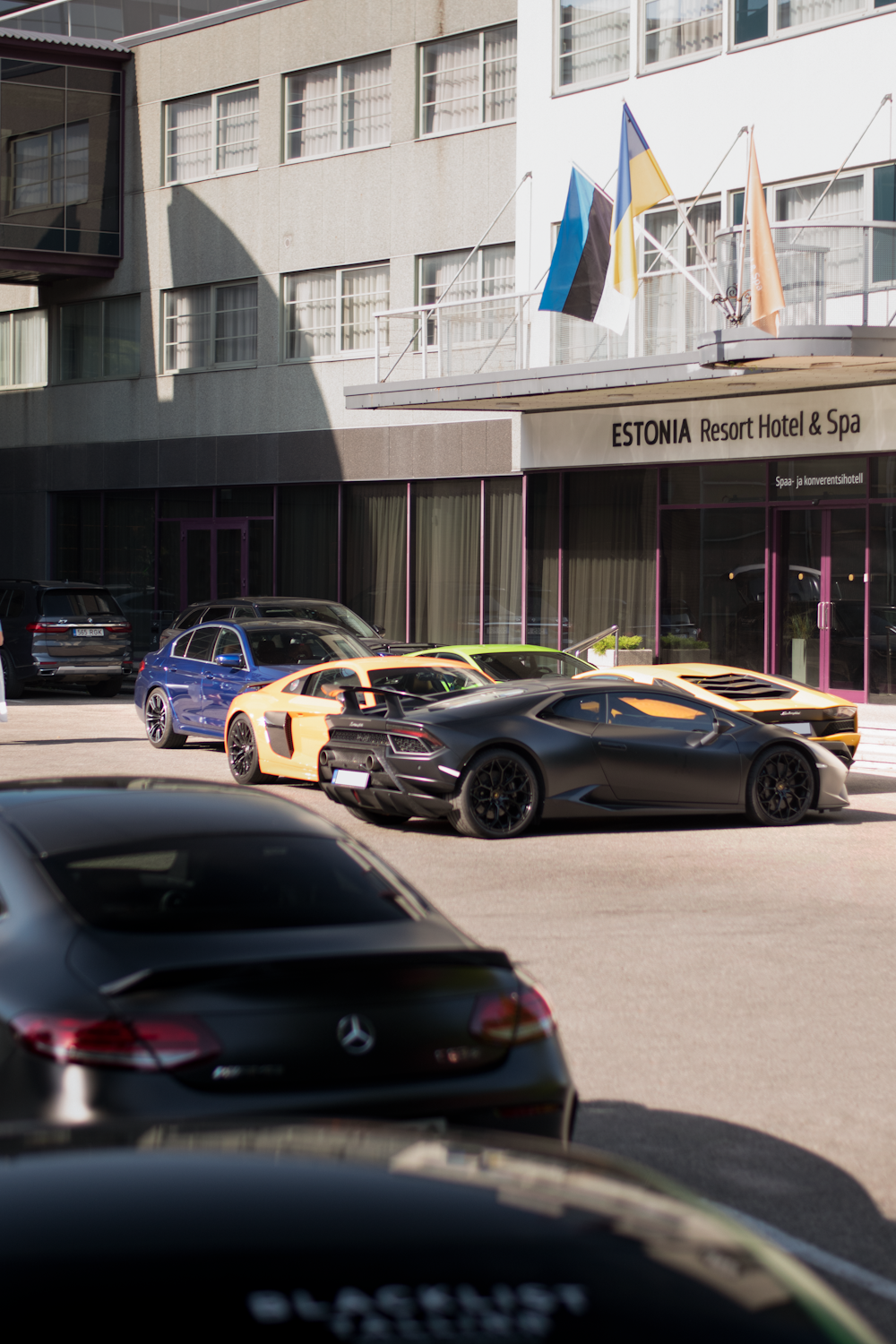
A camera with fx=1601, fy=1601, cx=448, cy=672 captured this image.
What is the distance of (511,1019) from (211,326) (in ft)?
95.3

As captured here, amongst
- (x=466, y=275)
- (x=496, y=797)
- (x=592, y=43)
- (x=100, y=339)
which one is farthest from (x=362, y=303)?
(x=496, y=797)

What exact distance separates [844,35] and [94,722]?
45.2 feet

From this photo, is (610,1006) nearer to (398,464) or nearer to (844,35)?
(844,35)

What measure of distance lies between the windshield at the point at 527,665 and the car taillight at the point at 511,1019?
1185 centimetres

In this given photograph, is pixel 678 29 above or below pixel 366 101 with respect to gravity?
below

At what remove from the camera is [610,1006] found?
279 inches

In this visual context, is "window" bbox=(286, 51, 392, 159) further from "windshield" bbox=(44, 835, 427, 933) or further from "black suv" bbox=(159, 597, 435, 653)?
"windshield" bbox=(44, 835, 427, 933)

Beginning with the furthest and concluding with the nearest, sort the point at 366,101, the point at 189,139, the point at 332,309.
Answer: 1. the point at 189,139
2. the point at 332,309
3. the point at 366,101

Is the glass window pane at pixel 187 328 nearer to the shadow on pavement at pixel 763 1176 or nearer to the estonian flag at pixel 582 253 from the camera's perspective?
the estonian flag at pixel 582 253

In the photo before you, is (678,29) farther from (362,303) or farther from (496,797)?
(496,797)

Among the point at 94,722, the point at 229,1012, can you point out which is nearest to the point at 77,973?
the point at 229,1012

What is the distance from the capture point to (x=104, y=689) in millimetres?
27016

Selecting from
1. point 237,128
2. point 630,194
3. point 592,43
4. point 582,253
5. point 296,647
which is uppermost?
point 237,128

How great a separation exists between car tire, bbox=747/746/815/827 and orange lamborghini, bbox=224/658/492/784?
2.76 m
